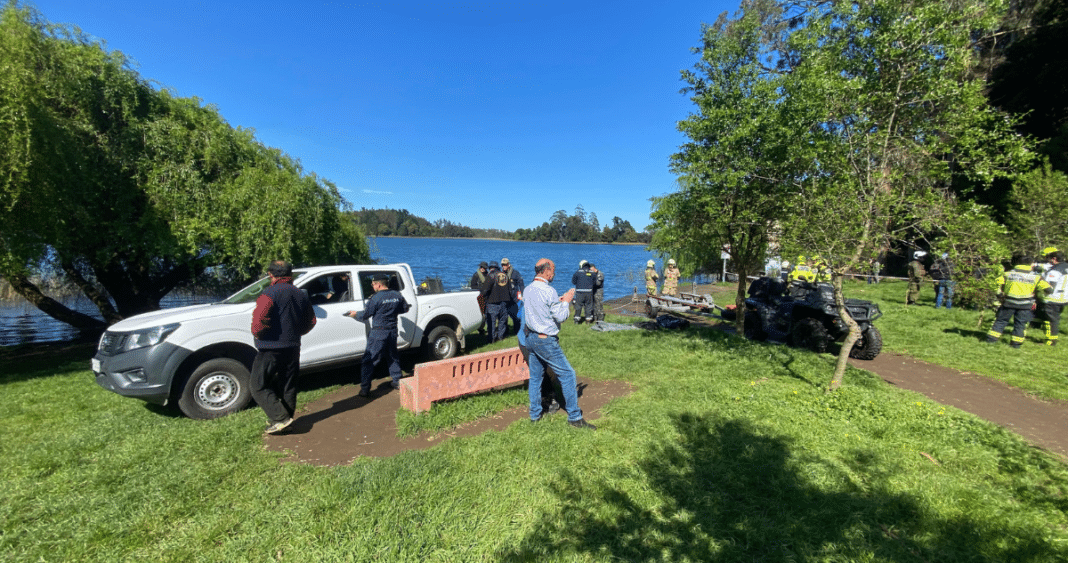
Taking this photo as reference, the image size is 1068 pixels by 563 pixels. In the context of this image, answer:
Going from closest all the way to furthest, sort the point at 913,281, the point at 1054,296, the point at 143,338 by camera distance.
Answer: the point at 143,338 < the point at 1054,296 < the point at 913,281

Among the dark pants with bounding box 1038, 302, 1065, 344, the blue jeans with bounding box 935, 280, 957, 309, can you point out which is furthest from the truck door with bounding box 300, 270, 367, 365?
the blue jeans with bounding box 935, 280, 957, 309

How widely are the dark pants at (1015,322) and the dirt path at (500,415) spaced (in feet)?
8.39

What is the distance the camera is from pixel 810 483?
3.61m

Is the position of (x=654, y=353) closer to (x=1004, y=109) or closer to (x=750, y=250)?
(x=750, y=250)

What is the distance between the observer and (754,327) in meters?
10.0

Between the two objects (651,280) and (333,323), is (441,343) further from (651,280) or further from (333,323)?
(651,280)

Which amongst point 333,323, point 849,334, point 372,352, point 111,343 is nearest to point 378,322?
point 372,352

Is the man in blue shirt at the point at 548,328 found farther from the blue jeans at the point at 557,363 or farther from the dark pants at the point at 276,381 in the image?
the dark pants at the point at 276,381

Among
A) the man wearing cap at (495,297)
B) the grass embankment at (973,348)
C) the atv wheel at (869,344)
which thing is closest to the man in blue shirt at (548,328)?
the man wearing cap at (495,297)

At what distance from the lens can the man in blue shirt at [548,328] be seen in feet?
14.9

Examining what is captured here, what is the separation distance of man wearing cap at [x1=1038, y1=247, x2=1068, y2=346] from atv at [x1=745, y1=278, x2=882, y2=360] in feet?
12.4

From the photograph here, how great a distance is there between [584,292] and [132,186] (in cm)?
1012

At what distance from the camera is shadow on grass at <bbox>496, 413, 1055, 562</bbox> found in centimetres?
283

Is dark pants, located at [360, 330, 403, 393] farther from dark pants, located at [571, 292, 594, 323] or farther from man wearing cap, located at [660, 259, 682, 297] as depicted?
man wearing cap, located at [660, 259, 682, 297]
